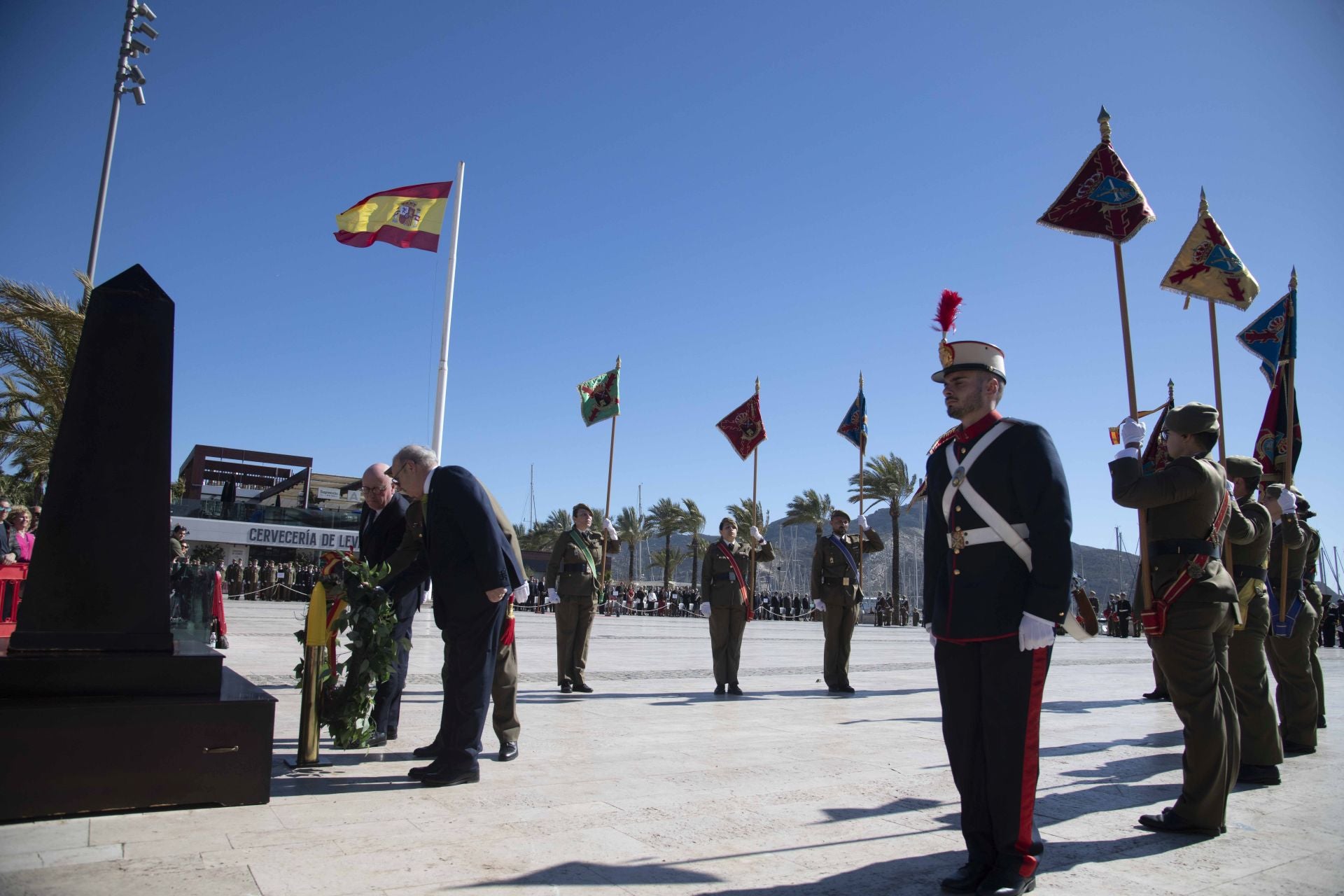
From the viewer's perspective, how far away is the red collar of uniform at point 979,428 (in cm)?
359

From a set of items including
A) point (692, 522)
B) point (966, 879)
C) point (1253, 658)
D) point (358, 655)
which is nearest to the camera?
point (966, 879)

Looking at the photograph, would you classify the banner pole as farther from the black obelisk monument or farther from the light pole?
the light pole

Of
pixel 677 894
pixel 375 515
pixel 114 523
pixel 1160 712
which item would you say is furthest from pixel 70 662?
pixel 1160 712

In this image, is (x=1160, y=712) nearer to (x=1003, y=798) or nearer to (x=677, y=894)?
(x=1003, y=798)

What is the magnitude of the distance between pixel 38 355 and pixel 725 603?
568 inches

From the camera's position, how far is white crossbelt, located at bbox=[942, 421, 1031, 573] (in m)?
3.33

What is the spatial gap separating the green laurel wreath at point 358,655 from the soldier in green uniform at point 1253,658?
191 inches

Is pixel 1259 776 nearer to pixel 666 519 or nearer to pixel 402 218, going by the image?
pixel 402 218

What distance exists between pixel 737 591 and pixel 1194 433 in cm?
591

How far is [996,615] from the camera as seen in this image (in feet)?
10.7

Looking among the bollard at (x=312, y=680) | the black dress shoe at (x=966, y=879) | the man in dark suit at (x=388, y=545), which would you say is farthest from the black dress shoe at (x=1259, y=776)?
the bollard at (x=312, y=680)

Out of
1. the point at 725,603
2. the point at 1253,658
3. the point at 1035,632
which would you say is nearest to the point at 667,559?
the point at 725,603

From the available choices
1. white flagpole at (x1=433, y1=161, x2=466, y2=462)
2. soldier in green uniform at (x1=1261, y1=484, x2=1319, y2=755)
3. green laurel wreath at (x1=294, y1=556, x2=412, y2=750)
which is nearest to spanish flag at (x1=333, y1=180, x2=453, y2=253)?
white flagpole at (x1=433, y1=161, x2=466, y2=462)

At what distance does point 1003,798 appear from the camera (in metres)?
3.16
